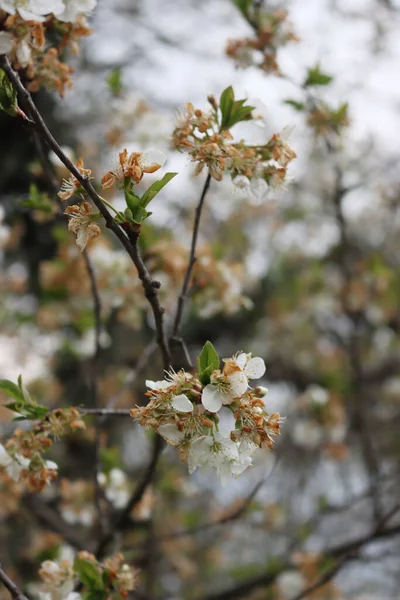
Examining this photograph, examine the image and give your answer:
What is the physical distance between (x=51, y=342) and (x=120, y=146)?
1.18 meters

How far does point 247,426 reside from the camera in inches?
32.1

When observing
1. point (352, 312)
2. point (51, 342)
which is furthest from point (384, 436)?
point (51, 342)

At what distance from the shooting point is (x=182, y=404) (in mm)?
787

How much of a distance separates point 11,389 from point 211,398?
39 cm

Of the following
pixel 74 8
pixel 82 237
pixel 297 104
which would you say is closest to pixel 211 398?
pixel 82 237

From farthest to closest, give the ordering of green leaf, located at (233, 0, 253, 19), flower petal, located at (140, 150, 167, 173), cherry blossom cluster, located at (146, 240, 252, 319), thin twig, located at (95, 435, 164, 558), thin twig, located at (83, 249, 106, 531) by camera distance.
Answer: cherry blossom cluster, located at (146, 240, 252, 319) → green leaf, located at (233, 0, 253, 19) → thin twig, located at (83, 249, 106, 531) → thin twig, located at (95, 435, 164, 558) → flower petal, located at (140, 150, 167, 173)

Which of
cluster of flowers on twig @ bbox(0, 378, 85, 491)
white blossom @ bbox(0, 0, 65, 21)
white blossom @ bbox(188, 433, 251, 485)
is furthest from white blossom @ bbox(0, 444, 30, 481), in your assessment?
white blossom @ bbox(0, 0, 65, 21)

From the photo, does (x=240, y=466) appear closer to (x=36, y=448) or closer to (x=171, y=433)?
(x=171, y=433)

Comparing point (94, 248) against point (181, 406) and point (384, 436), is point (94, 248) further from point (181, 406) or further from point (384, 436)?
point (384, 436)

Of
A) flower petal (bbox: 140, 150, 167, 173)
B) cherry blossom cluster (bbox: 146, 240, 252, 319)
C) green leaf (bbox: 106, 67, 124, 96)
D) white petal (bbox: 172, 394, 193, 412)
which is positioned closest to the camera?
white petal (bbox: 172, 394, 193, 412)

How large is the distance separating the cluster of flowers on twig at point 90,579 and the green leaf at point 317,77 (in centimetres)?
135

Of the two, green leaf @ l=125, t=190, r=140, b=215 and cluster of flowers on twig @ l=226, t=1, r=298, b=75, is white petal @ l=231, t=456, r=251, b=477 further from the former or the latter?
cluster of flowers on twig @ l=226, t=1, r=298, b=75

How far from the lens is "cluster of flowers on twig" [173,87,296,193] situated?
99cm

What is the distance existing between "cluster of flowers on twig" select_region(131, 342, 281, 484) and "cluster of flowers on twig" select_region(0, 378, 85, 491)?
25cm
